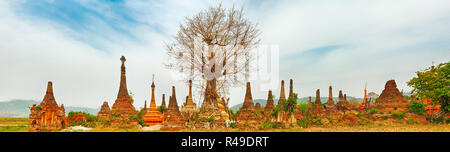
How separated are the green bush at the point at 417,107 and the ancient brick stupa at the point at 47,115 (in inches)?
1022

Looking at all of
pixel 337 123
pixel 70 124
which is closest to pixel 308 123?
pixel 337 123

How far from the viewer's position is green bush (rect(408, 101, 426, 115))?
67.9 ft

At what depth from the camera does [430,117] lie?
20.2m

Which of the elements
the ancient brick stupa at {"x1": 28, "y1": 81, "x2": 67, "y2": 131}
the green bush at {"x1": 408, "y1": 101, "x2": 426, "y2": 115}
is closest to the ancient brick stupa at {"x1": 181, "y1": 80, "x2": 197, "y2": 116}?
the ancient brick stupa at {"x1": 28, "y1": 81, "x2": 67, "y2": 131}

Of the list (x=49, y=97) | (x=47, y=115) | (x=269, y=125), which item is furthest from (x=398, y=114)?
(x=49, y=97)

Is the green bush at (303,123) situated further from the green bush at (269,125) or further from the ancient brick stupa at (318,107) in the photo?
the ancient brick stupa at (318,107)

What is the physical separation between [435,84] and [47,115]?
25.6 meters

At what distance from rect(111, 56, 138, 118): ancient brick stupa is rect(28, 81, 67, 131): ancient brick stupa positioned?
309 cm

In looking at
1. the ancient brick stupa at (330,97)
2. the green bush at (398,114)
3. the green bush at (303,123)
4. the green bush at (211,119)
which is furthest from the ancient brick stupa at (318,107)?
the green bush at (211,119)

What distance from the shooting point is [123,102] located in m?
16.9

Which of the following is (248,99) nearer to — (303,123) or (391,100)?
(303,123)

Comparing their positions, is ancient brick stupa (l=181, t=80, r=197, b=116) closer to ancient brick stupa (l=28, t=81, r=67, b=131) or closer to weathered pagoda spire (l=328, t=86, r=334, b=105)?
ancient brick stupa (l=28, t=81, r=67, b=131)

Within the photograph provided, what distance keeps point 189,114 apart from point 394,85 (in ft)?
61.5

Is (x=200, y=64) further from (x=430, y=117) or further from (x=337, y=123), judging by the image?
(x=430, y=117)
